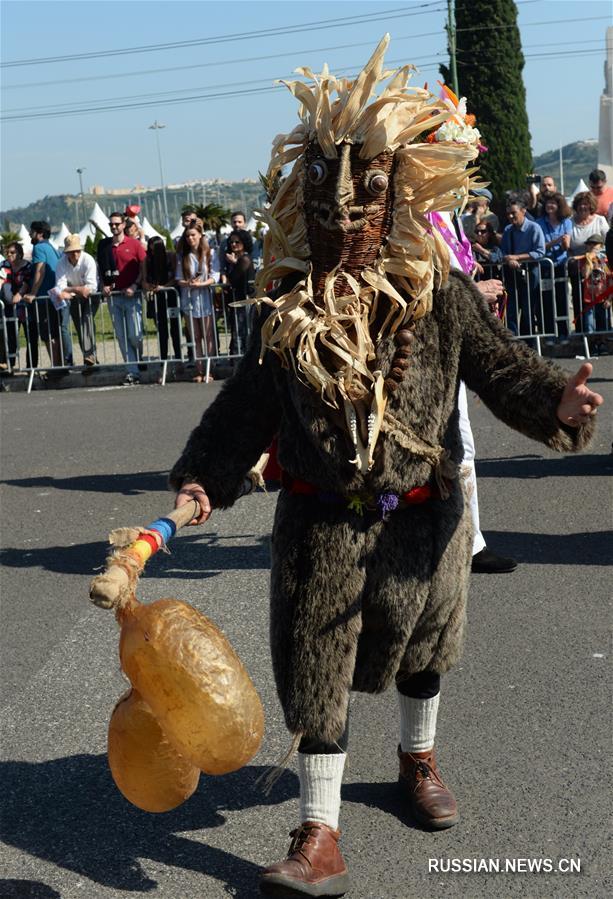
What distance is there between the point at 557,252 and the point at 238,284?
3685mm

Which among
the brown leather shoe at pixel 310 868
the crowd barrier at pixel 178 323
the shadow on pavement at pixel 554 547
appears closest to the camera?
the brown leather shoe at pixel 310 868

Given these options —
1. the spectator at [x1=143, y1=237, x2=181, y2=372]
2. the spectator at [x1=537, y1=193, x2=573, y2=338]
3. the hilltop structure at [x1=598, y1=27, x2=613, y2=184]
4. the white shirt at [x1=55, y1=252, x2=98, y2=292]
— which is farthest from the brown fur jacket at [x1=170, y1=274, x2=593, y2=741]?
the hilltop structure at [x1=598, y1=27, x2=613, y2=184]

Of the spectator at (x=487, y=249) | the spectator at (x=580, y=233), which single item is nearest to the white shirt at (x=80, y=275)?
the spectator at (x=487, y=249)

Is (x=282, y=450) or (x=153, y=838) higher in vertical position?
(x=282, y=450)

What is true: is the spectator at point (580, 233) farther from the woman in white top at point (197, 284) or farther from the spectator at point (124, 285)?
the spectator at point (124, 285)

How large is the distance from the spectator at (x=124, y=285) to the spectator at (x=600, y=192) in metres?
5.42

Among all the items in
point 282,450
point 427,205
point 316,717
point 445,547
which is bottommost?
point 316,717

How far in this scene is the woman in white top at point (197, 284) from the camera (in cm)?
1402

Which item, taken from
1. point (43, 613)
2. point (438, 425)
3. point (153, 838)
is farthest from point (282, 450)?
point (43, 613)

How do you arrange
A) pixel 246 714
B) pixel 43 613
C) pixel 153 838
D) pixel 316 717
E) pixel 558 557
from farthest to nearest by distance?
1. pixel 558 557
2. pixel 43 613
3. pixel 153 838
4. pixel 316 717
5. pixel 246 714

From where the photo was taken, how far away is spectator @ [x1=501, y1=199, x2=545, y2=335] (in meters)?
13.2

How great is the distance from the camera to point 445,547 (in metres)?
3.46

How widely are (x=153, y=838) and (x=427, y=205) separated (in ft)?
6.80

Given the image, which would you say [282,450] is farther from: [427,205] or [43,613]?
[43,613]
